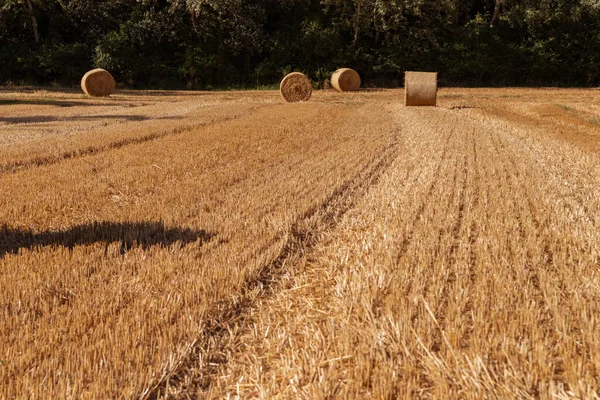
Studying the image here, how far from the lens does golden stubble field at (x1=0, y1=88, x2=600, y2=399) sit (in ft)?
8.63

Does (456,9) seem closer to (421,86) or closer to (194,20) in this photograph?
(194,20)

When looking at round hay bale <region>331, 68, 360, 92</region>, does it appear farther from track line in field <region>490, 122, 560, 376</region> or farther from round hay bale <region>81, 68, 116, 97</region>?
track line in field <region>490, 122, 560, 376</region>

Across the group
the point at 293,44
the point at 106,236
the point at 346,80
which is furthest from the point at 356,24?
the point at 106,236

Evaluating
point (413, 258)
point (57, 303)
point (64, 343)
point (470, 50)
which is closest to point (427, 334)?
point (413, 258)

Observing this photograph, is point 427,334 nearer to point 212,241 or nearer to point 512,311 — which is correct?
point 512,311

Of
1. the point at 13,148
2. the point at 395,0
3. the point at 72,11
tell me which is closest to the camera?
the point at 13,148

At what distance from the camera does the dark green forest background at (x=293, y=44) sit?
35.3 meters

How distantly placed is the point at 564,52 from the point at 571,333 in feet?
127

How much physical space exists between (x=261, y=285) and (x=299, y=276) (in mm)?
370

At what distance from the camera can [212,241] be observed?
15.4ft

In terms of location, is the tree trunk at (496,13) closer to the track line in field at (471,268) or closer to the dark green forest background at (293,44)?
the dark green forest background at (293,44)

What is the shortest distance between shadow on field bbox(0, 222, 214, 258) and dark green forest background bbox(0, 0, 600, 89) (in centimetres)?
3096

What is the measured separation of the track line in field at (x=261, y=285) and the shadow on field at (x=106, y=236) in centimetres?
82

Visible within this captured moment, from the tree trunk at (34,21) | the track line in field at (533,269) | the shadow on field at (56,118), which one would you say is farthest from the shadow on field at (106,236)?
the tree trunk at (34,21)
